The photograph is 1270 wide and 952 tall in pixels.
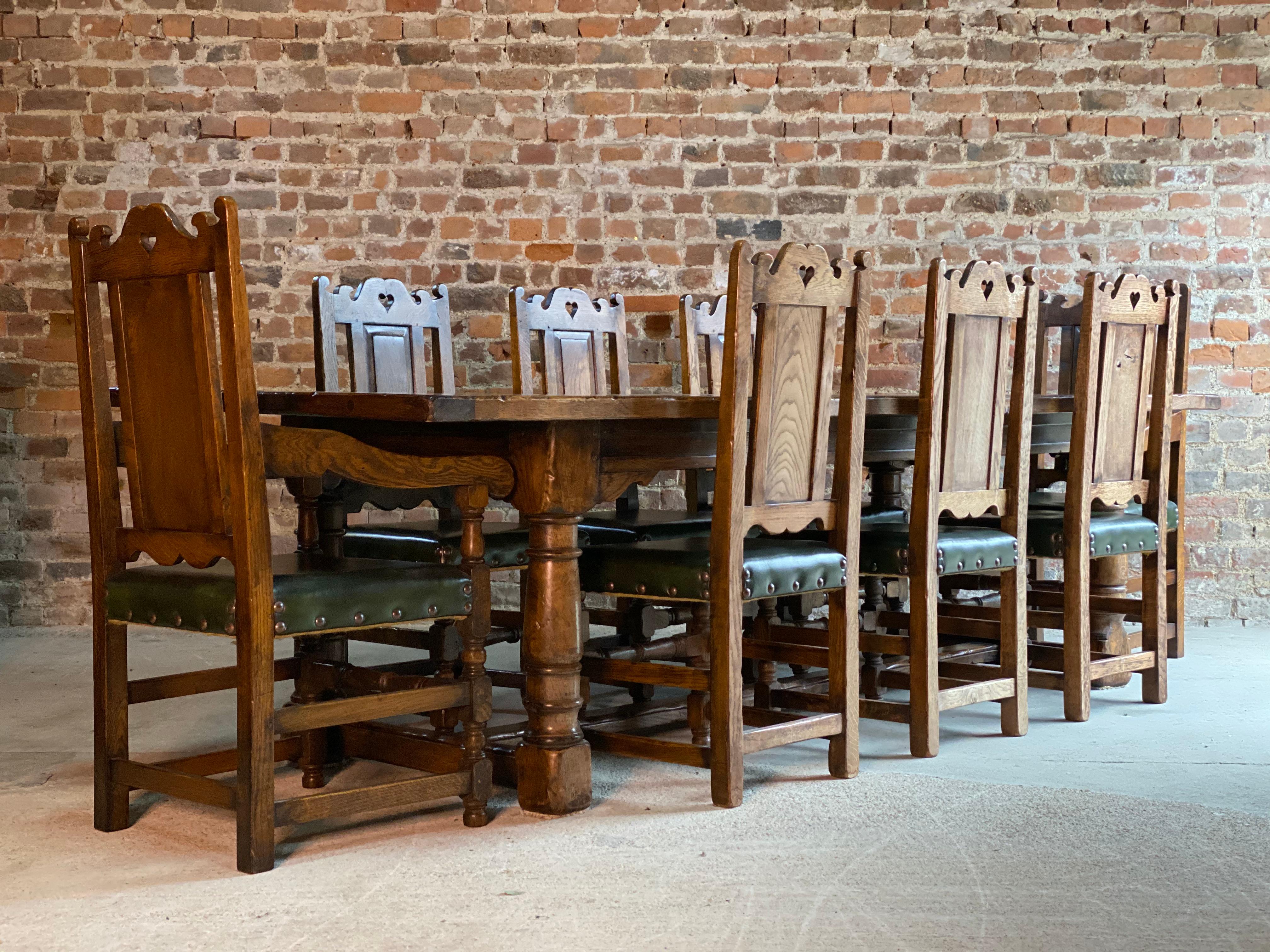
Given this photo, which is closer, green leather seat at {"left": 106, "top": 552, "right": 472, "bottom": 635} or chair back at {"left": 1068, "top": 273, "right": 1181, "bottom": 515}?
green leather seat at {"left": 106, "top": 552, "right": 472, "bottom": 635}

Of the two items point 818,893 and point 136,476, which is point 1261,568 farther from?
point 136,476

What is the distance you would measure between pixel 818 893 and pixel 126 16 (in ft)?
14.9

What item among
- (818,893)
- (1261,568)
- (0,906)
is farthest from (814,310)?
(1261,568)

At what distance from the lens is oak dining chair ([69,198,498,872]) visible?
7.95 feet

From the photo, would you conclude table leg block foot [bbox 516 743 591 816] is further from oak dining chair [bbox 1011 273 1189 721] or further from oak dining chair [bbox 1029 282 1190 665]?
oak dining chair [bbox 1029 282 1190 665]

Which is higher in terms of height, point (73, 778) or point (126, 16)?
point (126, 16)

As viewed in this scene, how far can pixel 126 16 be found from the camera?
5406 millimetres

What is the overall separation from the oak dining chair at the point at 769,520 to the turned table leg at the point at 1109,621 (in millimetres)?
1325

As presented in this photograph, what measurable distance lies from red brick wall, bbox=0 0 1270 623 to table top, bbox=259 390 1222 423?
2534 mm

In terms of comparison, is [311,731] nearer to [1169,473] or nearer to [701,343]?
[701,343]

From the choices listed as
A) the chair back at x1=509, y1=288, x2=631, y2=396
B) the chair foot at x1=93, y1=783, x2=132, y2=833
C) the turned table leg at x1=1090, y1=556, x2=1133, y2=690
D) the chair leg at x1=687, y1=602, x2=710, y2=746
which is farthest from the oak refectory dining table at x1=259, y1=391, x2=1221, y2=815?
the turned table leg at x1=1090, y1=556, x2=1133, y2=690

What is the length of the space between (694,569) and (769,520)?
0.19 metres

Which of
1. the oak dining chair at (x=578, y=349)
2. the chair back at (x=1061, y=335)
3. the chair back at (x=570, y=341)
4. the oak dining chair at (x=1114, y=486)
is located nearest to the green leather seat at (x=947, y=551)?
the oak dining chair at (x=1114, y=486)

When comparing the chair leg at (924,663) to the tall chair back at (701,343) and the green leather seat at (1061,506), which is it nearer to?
the green leather seat at (1061,506)
